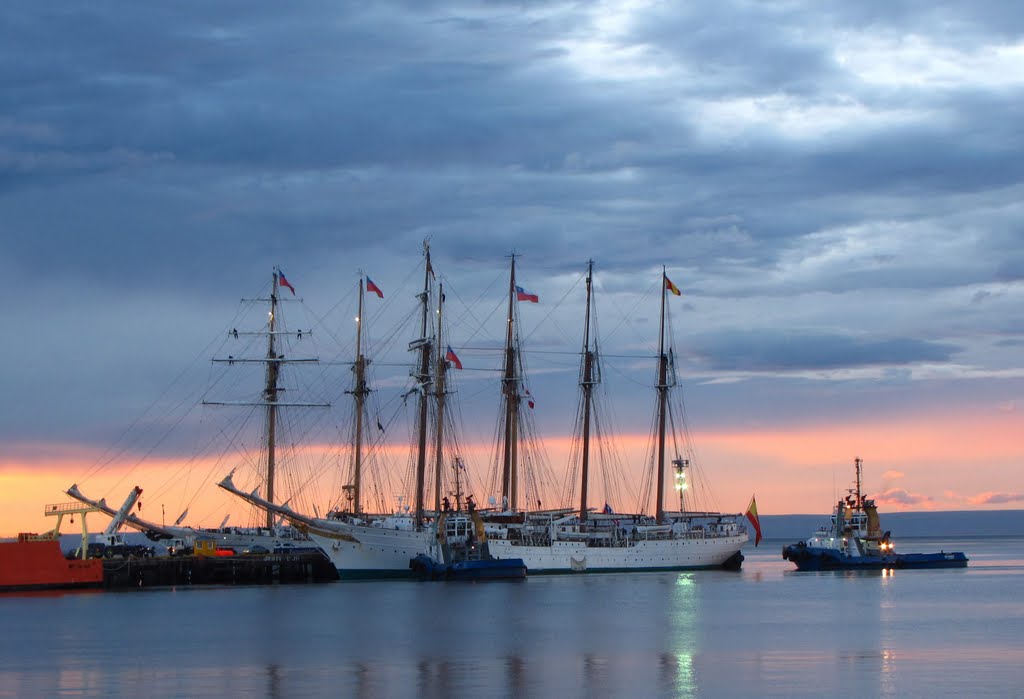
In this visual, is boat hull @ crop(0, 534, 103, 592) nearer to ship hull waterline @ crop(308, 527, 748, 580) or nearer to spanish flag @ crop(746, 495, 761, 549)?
ship hull waterline @ crop(308, 527, 748, 580)

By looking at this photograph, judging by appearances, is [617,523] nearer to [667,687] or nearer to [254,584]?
[254,584]

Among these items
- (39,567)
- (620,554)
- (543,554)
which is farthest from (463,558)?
(39,567)

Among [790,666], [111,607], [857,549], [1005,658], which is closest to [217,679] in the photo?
[790,666]

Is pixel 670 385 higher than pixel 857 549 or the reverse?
higher

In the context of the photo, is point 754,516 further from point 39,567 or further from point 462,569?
point 39,567

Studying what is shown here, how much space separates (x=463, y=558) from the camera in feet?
420

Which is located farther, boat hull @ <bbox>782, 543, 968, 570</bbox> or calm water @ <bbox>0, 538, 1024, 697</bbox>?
boat hull @ <bbox>782, 543, 968, 570</bbox>

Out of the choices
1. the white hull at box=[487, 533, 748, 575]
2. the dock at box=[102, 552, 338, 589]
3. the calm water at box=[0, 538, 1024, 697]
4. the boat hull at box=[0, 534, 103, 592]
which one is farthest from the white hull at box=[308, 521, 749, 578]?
the boat hull at box=[0, 534, 103, 592]

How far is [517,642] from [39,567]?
57.1m

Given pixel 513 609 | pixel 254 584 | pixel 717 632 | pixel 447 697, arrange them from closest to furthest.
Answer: pixel 447 697
pixel 717 632
pixel 513 609
pixel 254 584

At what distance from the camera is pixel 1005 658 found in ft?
201

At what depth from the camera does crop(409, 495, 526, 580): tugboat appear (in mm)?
124562

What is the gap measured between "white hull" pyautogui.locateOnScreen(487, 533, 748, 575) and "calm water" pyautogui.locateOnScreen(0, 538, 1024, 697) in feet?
58.4

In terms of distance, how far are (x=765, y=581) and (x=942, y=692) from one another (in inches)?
3494
